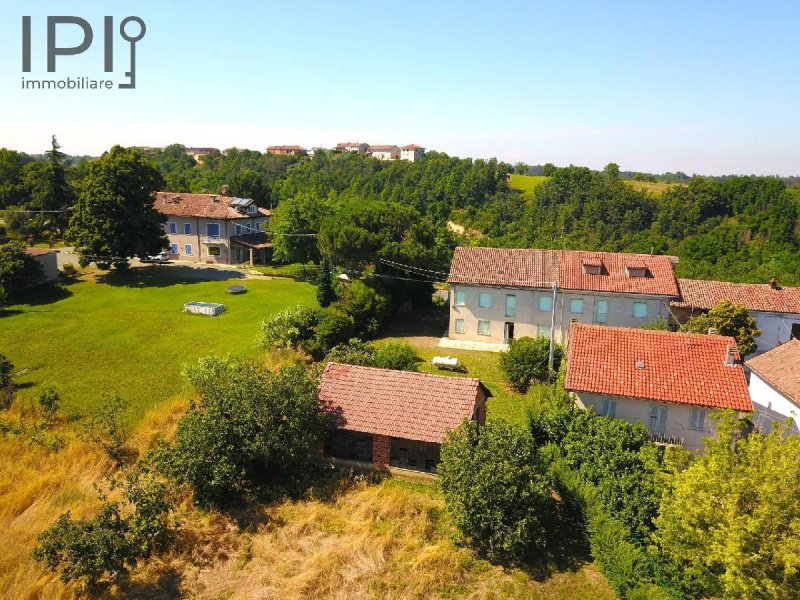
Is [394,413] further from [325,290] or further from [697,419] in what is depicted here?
[325,290]

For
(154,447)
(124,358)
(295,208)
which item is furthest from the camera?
(295,208)

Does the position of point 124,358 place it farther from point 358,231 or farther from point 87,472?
point 358,231

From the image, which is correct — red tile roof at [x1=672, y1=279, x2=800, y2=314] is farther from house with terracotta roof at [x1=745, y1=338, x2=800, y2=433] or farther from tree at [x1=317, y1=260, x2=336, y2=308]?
tree at [x1=317, y1=260, x2=336, y2=308]

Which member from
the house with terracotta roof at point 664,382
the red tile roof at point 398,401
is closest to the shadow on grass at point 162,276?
the red tile roof at point 398,401

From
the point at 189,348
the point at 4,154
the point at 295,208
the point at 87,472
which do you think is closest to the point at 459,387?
the point at 87,472

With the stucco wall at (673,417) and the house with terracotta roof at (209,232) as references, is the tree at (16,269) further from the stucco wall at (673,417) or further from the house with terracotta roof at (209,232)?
the stucco wall at (673,417)

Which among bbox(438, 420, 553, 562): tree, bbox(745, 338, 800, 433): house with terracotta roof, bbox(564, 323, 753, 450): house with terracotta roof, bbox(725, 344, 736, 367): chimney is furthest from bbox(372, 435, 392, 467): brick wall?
bbox(745, 338, 800, 433): house with terracotta roof
